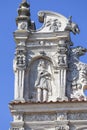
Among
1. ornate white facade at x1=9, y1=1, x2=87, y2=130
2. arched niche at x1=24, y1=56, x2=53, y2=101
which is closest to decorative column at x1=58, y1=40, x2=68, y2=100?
ornate white facade at x1=9, y1=1, x2=87, y2=130

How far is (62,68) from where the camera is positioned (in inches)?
898

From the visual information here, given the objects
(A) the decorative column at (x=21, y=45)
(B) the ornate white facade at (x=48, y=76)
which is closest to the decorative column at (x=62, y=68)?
(B) the ornate white facade at (x=48, y=76)

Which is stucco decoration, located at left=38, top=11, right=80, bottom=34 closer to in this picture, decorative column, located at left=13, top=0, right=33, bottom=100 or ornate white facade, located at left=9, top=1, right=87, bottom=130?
ornate white facade, located at left=9, top=1, right=87, bottom=130

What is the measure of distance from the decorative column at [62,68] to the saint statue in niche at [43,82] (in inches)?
15.5

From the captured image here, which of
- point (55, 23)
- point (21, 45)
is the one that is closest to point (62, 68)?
point (21, 45)

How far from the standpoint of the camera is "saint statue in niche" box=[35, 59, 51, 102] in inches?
890

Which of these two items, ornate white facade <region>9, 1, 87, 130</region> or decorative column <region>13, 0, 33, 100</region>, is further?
decorative column <region>13, 0, 33, 100</region>

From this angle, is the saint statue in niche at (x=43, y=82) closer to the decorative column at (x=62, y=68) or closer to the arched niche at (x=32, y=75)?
the arched niche at (x=32, y=75)

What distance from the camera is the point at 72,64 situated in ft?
75.3

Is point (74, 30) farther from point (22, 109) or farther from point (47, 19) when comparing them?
point (22, 109)

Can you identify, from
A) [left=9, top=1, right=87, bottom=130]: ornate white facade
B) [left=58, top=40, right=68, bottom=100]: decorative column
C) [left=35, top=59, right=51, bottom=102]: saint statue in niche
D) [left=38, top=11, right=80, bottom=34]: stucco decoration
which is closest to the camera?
[left=9, top=1, right=87, bottom=130]: ornate white facade

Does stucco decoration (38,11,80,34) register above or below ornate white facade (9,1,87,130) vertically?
above

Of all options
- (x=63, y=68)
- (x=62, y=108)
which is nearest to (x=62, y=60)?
(x=63, y=68)

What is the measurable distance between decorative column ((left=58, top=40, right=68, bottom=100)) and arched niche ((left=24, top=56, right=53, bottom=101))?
14.9 inches
